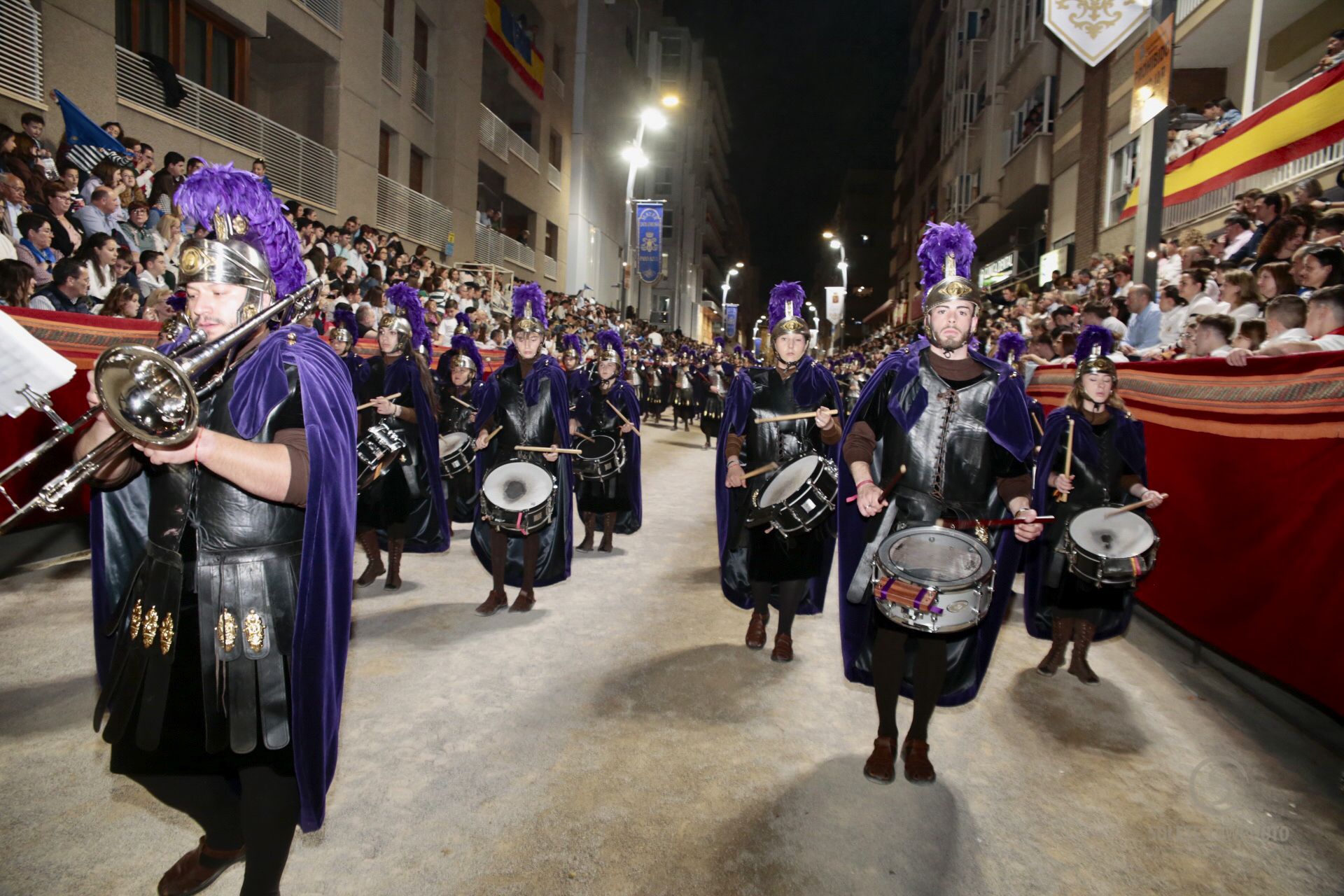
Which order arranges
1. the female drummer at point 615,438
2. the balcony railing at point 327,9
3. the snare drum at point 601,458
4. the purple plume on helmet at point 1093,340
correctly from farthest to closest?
the balcony railing at point 327,9 → the female drummer at point 615,438 → the snare drum at point 601,458 → the purple plume on helmet at point 1093,340

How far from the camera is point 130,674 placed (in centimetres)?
232

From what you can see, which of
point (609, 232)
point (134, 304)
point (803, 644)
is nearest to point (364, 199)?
point (134, 304)

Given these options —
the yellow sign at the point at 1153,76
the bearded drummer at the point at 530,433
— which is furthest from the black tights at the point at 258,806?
the yellow sign at the point at 1153,76

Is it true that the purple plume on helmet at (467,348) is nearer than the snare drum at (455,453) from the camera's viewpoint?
No

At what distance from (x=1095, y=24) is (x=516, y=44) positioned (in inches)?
931

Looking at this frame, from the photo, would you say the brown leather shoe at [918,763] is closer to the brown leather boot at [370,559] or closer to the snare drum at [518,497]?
the snare drum at [518,497]

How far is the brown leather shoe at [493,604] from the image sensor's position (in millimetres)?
6043

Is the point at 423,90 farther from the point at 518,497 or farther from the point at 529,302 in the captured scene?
the point at 518,497

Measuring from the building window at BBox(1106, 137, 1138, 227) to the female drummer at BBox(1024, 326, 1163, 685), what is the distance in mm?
15187

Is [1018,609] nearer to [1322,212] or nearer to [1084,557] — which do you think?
[1084,557]

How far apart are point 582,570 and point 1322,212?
7821 mm

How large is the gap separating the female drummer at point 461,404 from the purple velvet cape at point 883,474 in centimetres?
535

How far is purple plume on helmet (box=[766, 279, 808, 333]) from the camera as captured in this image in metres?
5.93

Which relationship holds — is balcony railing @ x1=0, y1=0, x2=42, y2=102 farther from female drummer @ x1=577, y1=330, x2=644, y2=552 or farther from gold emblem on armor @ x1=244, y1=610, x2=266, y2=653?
gold emblem on armor @ x1=244, y1=610, x2=266, y2=653
